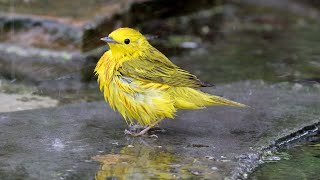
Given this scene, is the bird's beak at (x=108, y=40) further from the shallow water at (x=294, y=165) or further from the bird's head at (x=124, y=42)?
the shallow water at (x=294, y=165)

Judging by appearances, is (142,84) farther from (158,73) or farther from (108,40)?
(108,40)

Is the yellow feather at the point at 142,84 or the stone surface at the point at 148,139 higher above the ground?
the yellow feather at the point at 142,84

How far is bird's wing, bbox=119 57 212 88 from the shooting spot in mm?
4547

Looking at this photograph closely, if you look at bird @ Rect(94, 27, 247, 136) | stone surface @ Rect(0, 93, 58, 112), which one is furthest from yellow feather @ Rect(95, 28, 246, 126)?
stone surface @ Rect(0, 93, 58, 112)

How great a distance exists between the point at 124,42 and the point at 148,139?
0.62 m

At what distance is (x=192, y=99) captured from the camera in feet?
15.1

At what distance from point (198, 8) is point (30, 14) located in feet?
6.99

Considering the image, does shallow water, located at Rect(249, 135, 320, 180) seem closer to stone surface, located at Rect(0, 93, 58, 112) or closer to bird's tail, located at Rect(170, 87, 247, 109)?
bird's tail, located at Rect(170, 87, 247, 109)

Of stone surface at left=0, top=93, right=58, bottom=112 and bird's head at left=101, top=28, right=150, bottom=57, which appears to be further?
stone surface at left=0, top=93, right=58, bottom=112

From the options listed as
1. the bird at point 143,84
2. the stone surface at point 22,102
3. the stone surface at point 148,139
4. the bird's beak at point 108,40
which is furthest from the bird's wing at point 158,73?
the stone surface at point 22,102

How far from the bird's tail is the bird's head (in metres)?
0.36

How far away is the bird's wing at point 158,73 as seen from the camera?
14.9 feet

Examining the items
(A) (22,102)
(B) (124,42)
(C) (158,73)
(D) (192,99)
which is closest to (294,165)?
(D) (192,99)

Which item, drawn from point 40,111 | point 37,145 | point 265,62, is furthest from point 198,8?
point 37,145
